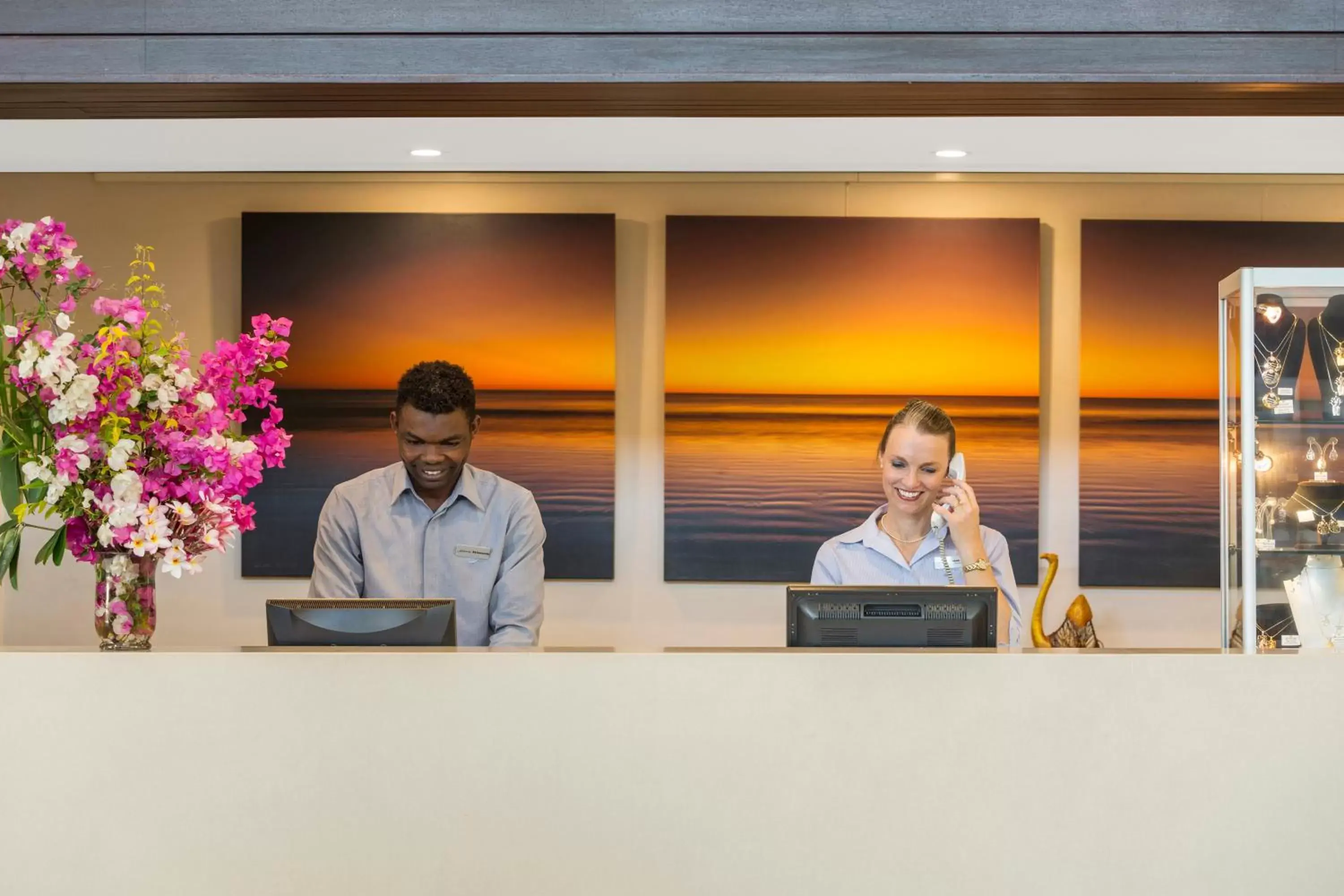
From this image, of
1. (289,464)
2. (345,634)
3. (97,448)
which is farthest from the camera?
(289,464)

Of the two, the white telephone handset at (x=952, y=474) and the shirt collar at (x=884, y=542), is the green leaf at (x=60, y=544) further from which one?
the white telephone handset at (x=952, y=474)

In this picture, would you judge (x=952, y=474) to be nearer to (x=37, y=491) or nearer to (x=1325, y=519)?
(x=1325, y=519)

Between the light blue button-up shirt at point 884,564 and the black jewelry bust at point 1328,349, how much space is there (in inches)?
44.8

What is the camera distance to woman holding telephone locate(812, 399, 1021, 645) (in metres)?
3.27

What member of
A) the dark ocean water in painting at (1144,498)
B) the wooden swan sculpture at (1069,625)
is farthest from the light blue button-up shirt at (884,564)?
the dark ocean water in painting at (1144,498)

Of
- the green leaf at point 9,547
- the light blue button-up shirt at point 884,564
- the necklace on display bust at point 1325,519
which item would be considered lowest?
the light blue button-up shirt at point 884,564

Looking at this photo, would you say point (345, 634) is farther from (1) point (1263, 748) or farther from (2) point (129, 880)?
(1) point (1263, 748)

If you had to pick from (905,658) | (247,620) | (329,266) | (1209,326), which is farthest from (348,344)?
(1209,326)

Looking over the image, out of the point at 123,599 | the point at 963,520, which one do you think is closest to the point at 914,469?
the point at 963,520

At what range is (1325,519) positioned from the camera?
2297mm

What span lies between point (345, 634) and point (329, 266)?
231 centimetres

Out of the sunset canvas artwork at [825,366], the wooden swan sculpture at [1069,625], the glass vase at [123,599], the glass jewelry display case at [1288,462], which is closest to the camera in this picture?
the glass vase at [123,599]

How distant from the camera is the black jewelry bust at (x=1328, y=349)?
229 cm

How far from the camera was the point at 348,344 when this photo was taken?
4184mm
